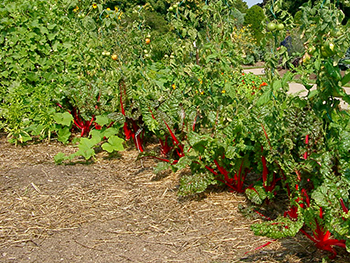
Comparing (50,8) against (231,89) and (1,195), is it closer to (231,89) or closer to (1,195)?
(1,195)

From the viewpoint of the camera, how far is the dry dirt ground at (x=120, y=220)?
2400 mm

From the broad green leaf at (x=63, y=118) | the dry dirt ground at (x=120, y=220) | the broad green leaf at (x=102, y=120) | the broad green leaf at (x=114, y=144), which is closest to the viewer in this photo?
the dry dirt ground at (x=120, y=220)

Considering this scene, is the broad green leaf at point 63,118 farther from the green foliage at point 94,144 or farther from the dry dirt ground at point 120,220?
the dry dirt ground at point 120,220

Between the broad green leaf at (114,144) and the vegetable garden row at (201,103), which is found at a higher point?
the vegetable garden row at (201,103)

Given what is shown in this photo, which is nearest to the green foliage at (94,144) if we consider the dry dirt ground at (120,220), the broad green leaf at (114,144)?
the broad green leaf at (114,144)

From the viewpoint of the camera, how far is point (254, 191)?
2.73 meters

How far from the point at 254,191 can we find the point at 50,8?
3.40 metres

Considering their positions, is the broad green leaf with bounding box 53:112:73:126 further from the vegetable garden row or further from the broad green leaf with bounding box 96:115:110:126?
the broad green leaf with bounding box 96:115:110:126

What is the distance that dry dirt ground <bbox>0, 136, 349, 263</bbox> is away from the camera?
7.88ft

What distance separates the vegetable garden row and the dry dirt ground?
0.17 metres

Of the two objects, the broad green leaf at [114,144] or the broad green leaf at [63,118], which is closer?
the broad green leaf at [114,144]

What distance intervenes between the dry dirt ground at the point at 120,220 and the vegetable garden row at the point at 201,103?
0.17 meters

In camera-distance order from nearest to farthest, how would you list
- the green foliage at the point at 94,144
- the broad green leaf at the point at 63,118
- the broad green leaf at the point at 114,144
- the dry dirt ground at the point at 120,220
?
the dry dirt ground at the point at 120,220, the green foliage at the point at 94,144, the broad green leaf at the point at 114,144, the broad green leaf at the point at 63,118

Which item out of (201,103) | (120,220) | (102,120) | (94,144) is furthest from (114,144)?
(120,220)
